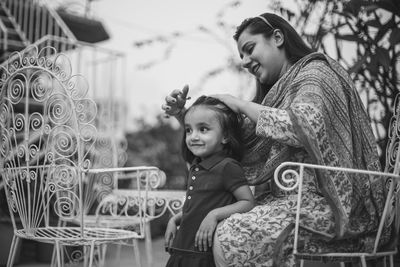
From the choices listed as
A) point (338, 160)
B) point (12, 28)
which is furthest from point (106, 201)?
point (12, 28)

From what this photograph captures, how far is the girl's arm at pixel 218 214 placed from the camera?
5.69 ft

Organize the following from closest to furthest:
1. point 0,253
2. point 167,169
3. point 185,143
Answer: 1. point 185,143
2. point 0,253
3. point 167,169

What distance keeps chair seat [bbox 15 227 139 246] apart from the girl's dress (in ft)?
1.16

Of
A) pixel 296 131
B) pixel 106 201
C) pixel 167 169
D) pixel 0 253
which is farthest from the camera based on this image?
pixel 167 169

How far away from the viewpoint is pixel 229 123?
199 centimetres

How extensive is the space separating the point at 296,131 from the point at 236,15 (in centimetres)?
317

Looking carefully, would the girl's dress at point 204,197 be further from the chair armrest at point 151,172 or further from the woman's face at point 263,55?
the woman's face at point 263,55

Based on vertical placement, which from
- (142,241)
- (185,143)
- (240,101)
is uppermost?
(240,101)

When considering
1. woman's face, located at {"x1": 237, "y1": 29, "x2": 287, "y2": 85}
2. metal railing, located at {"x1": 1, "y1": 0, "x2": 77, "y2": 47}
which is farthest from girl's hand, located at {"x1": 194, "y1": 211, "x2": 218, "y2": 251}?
metal railing, located at {"x1": 1, "y1": 0, "x2": 77, "y2": 47}

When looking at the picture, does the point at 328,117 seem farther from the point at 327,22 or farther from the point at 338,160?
the point at 327,22

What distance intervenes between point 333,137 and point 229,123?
0.39 metres

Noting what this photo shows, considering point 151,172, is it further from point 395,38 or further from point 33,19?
point 33,19

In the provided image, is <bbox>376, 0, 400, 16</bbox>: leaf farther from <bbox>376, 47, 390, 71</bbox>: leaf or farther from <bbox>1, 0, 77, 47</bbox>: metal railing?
<bbox>1, 0, 77, 47</bbox>: metal railing

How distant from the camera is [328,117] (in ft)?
5.85
